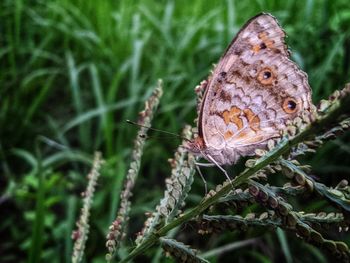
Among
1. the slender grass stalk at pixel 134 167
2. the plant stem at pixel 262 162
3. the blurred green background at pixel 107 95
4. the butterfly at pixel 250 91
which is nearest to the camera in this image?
the plant stem at pixel 262 162

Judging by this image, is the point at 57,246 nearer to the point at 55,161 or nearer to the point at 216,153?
the point at 55,161

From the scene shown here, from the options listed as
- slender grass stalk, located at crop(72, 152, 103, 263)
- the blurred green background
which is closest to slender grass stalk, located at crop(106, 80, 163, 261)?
slender grass stalk, located at crop(72, 152, 103, 263)

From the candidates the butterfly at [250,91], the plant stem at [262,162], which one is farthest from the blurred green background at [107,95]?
the plant stem at [262,162]

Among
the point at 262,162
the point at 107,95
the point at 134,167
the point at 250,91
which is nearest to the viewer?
the point at 262,162

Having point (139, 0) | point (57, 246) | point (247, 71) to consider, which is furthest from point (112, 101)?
point (247, 71)

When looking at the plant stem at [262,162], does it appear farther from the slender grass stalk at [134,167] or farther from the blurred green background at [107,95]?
the blurred green background at [107,95]

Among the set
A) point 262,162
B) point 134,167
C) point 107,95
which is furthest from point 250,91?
point 107,95

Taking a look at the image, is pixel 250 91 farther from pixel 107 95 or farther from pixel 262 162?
pixel 107 95
